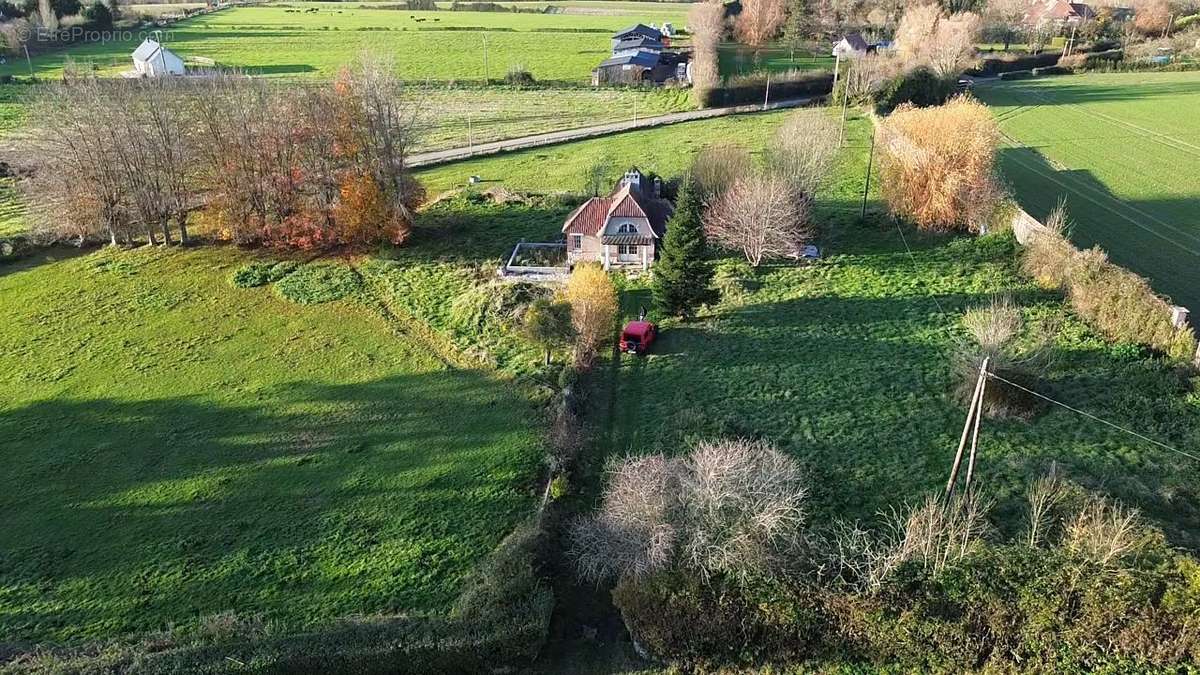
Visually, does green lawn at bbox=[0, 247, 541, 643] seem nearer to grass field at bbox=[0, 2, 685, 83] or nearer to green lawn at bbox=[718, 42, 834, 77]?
grass field at bbox=[0, 2, 685, 83]

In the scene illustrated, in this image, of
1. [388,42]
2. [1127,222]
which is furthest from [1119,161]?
[388,42]

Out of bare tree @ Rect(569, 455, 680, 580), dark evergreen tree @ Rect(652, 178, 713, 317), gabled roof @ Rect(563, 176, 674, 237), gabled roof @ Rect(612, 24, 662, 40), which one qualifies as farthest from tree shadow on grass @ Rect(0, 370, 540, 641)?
gabled roof @ Rect(612, 24, 662, 40)

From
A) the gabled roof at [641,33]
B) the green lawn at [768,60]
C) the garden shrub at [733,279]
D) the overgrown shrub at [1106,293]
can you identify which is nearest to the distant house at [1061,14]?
the green lawn at [768,60]

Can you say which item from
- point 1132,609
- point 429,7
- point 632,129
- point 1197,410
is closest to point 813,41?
point 632,129

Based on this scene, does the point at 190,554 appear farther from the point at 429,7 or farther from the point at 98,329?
the point at 429,7

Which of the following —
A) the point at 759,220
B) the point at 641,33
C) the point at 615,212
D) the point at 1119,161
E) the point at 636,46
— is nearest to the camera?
the point at 759,220

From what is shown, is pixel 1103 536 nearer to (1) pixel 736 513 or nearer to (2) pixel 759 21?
(1) pixel 736 513
